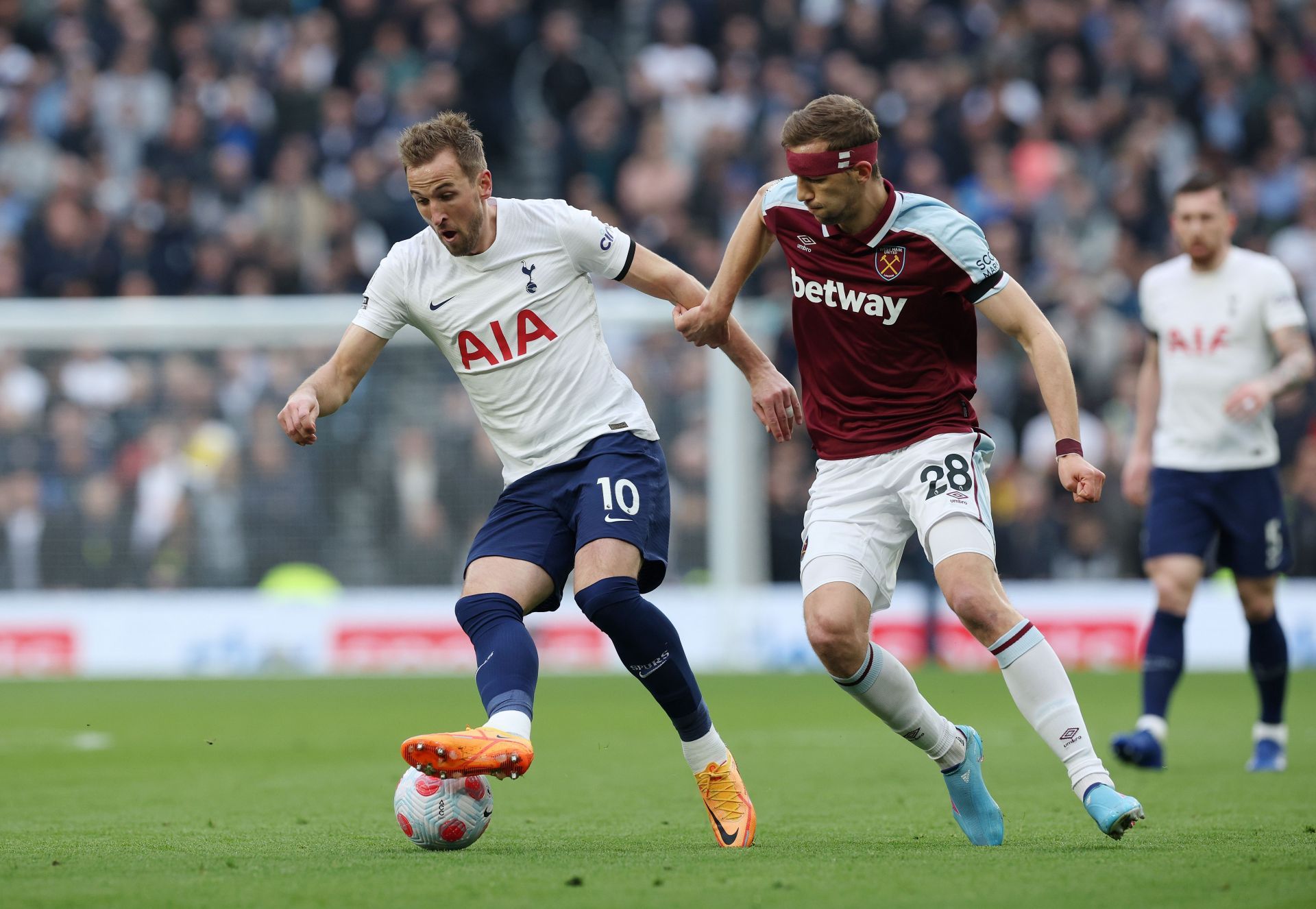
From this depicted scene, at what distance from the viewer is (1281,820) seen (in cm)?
639

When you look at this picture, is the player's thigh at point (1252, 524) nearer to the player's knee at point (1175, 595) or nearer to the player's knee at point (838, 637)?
the player's knee at point (1175, 595)

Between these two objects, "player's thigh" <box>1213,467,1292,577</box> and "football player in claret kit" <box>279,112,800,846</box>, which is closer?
"football player in claret kit" <box>279,112,800,846</box>

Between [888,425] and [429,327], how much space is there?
165 centimetres

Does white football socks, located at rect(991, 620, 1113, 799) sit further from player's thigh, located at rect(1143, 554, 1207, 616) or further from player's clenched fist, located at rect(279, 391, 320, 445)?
player's thigh, located at rect(1143, 554, 1207, 616)

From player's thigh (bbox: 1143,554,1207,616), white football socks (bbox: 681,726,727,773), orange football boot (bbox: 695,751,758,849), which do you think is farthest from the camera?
player's thigh (bbox: 1143,554,1207,616)

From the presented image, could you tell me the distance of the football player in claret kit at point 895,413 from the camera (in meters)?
5.79

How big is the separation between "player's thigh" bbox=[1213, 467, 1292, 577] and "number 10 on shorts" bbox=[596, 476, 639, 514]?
3865mm

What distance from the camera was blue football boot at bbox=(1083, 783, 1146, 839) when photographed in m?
5.47

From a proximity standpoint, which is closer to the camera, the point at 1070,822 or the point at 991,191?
the point at 1070,822

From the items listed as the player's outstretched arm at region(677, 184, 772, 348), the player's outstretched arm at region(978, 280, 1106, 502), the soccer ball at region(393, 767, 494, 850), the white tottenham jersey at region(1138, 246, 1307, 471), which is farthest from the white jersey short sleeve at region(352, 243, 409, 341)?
the white tottenham jersey at region(1138, 246, 1307, 471)

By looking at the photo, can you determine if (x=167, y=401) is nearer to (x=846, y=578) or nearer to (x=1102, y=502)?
(x=1102, y=502)

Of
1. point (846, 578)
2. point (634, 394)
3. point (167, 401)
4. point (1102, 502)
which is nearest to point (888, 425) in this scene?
point (846, 578)

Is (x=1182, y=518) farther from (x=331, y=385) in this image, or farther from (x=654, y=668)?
(x=331, y=385)

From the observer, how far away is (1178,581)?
8789 millimetres
